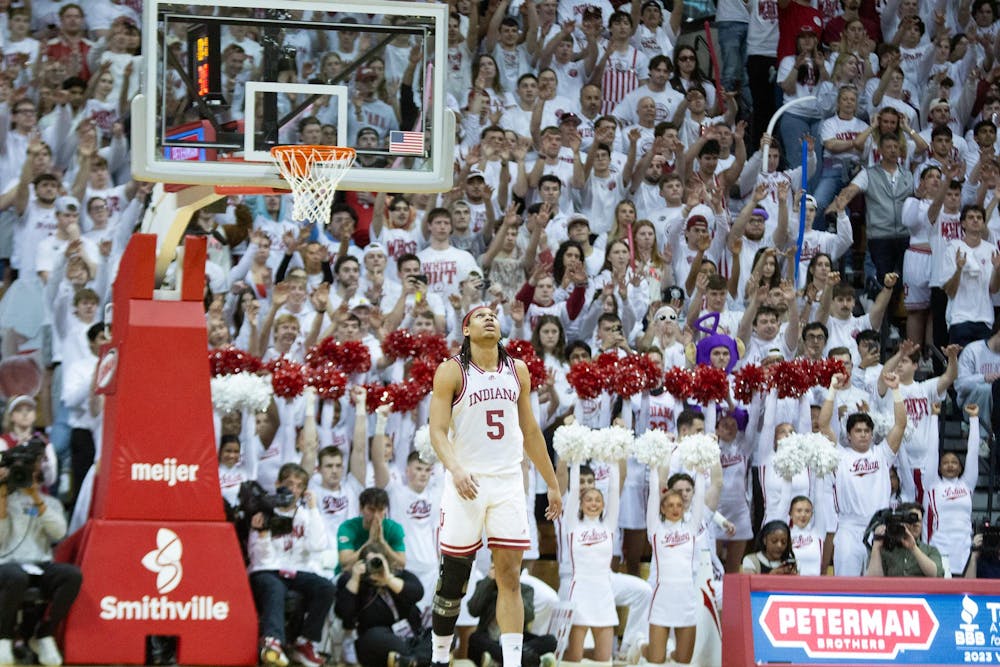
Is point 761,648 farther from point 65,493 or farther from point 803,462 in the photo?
point 65,493

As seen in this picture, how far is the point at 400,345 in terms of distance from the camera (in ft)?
43.0

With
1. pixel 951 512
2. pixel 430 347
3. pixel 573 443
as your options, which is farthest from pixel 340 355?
pixel 951 512

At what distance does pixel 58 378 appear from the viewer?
42.4ft

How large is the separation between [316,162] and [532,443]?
2496 mm

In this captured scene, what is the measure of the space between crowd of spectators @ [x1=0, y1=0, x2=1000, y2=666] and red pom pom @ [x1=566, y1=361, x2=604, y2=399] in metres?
0.15

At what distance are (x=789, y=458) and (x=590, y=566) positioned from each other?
1.97 m

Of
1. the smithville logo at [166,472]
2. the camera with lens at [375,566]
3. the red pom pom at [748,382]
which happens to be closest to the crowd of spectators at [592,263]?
the camera with lens at [375,566]

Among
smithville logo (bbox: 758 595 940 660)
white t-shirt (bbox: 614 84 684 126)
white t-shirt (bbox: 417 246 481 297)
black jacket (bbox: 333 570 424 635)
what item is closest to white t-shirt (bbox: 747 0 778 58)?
white t-shirt (bbox: 614 84 684 126)

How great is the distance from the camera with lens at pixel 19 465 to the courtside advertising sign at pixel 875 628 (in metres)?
4.66

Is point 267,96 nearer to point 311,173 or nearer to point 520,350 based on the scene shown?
point 311,173

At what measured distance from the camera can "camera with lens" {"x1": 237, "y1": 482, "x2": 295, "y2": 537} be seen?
11.1 meters

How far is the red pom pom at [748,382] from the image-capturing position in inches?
530

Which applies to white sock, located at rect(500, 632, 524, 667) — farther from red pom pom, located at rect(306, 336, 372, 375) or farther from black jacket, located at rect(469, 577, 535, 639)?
red pom pom, located at rect(306, 336, 372, 375)

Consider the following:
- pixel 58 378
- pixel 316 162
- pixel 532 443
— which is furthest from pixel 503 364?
pixel 58 378
